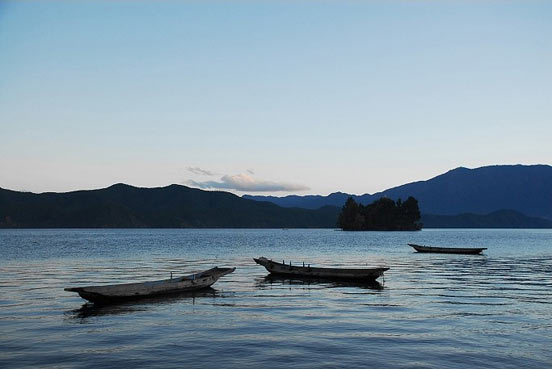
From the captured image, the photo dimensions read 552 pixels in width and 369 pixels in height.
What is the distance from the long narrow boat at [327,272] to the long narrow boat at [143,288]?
10016 mm

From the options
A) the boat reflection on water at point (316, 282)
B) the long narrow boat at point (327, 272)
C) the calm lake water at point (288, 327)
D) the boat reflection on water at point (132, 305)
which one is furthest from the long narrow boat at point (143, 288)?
the long narrow boat at point (327, 272)

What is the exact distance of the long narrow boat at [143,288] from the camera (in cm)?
3269

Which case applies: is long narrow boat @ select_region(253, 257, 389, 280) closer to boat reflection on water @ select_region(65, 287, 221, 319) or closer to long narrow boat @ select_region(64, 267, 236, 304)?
long narrow boat @ select_region(64, 267, 236, 304)

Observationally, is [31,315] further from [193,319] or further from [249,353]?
[249,353]

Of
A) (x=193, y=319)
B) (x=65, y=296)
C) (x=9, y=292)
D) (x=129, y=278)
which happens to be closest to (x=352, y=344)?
(x=193, y=319)

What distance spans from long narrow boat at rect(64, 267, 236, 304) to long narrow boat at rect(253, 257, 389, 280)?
10.0 metres

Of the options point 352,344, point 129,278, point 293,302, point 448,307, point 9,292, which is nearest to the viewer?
point 352,344

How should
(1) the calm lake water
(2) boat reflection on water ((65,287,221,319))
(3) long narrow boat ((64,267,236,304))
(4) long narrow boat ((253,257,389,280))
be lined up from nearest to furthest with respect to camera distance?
(1) the calm lake water, (2) boat reflection on water ((65,287,221,319)), (3) long narrow boat ((64,267,236,304)), (4) long narrow boat ((253,257,389,280))

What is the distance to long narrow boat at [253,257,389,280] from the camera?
47.4 metres

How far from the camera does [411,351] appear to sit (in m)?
21.7

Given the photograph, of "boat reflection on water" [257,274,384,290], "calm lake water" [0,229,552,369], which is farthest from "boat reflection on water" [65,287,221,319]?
"boat reflection on water" [257,274,384,290]

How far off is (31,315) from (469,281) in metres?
38.1

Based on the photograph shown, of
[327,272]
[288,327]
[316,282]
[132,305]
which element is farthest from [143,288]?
[327,272]

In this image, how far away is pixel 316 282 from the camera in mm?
47625
